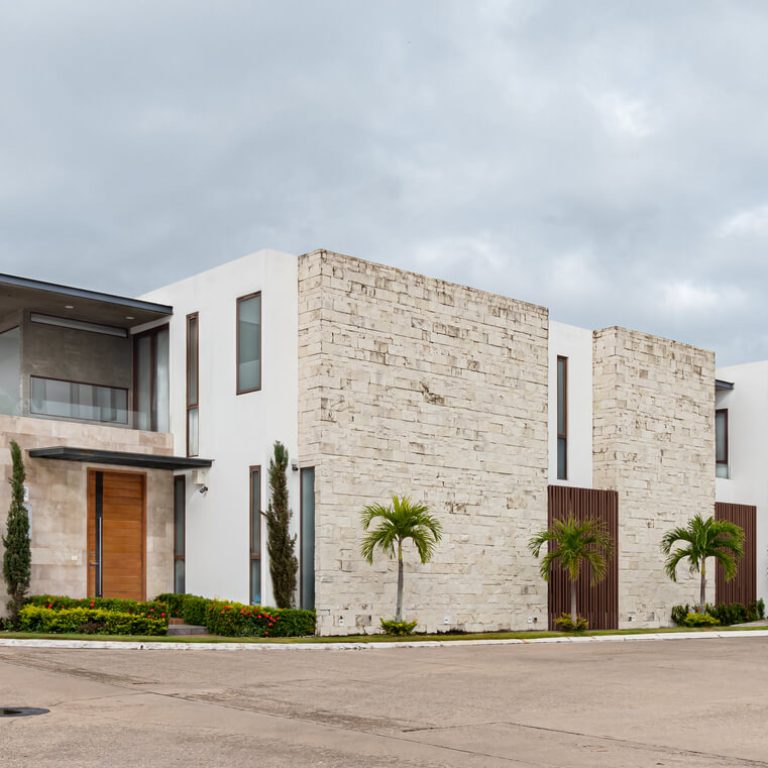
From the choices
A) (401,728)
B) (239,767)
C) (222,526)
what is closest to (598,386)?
(222,526)

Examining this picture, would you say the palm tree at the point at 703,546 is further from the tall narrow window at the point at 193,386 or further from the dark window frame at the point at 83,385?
the dark window frame at the point at 83,385

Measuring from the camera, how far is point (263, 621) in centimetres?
2205

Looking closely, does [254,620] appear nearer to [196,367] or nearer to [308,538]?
[308,538]

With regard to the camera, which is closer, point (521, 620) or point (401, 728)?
point (401, 728)

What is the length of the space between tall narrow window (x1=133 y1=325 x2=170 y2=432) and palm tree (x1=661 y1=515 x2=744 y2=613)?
1406 centimetres

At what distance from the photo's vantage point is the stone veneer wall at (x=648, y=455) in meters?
30.0

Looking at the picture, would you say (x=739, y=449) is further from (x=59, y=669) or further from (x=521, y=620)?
(x=59, y=669)

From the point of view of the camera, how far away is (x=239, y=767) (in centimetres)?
844

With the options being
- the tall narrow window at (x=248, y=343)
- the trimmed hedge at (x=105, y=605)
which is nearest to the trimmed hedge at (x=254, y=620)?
the trimmed hedge at (x=105, y=605)

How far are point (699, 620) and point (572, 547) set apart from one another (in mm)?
6040

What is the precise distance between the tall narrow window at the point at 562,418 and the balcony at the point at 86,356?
33.8ft

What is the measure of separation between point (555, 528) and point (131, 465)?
33.6ft

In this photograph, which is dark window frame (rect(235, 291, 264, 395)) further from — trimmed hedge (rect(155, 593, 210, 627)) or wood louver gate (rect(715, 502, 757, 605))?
wood louver gate (rect(715, 502, 757, 605))

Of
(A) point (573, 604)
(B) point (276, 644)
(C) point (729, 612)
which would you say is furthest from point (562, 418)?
(B) point (276, 644)
